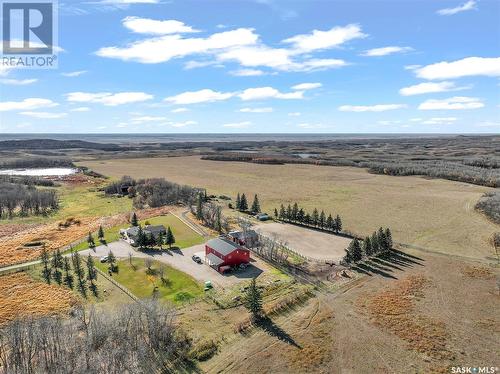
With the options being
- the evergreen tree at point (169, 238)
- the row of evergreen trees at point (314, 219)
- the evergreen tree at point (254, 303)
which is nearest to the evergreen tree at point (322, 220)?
the row of evergreen trees at point (314, 219)

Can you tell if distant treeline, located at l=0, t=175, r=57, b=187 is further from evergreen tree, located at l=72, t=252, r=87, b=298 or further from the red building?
the red building

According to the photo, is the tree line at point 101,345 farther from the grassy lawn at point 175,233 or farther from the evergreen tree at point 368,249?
the evergreen tree at point 368,249

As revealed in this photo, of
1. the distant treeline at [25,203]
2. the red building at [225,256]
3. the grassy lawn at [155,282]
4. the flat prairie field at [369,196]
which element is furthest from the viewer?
the distant treeline at [25,203]

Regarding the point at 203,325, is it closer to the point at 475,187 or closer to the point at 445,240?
the point at 445,240

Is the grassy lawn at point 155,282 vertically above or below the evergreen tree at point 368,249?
below

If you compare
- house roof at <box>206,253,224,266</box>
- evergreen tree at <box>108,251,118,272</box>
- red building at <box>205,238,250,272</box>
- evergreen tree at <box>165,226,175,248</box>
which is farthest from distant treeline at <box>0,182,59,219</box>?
red building at <box>205,238,250,272</box>

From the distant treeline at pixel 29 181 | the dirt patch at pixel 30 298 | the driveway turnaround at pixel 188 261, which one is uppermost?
the distant treeline at pixel 29 181

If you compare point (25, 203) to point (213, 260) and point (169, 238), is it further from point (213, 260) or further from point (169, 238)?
point (213, 260)
